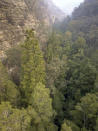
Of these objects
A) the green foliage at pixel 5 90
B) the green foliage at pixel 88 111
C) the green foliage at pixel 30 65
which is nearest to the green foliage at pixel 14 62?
the green foliage at pixel 30 65

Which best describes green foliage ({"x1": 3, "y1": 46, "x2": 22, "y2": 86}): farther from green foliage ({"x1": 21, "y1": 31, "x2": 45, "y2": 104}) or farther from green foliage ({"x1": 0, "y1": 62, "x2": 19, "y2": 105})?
green foliage ({"x1": 0, "y1": 62, "x2": 19, "y2": 105})

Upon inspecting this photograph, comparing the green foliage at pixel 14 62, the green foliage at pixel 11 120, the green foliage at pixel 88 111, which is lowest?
the green foliage at pixel 88 111

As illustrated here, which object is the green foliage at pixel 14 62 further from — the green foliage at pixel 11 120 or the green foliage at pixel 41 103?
the green foliage at pixel 11 120

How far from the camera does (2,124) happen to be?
7.49m

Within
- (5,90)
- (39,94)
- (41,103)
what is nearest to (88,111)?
(41,103)

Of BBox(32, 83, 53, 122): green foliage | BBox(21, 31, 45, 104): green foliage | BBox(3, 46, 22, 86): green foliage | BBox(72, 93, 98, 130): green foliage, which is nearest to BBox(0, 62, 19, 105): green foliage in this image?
BBox(21, 31, 45, 104): green foliage

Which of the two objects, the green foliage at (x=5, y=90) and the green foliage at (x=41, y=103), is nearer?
the green foliage at (x=41, y=103)

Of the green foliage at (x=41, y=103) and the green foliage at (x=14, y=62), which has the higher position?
Answer: the green foliage at (x=14, y=62)

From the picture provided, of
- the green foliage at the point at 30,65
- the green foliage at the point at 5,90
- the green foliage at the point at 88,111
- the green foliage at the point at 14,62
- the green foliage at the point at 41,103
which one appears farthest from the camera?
the green foliage at the point at 14,62

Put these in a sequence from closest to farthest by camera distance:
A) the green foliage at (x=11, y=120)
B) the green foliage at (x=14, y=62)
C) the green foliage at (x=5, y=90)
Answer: the green foliage at (x=11, y=120) < the green foliage at (x=5, y=90) < the green foliage at (x=14, y=62)

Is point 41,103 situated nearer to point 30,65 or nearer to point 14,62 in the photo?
point 30,65

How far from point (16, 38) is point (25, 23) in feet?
14.5

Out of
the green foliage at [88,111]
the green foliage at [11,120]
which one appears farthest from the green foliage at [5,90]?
the green foliage at [88,111]

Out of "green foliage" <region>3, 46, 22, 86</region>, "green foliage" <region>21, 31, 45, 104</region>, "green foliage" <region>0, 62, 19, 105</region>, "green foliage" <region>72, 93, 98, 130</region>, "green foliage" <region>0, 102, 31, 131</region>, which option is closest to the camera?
"green foliage" <region>0, 102, 31, 131</region>
